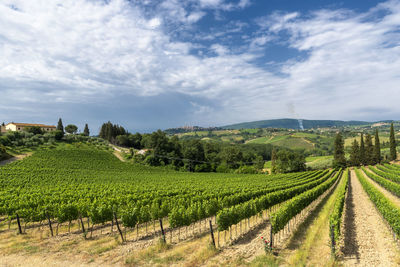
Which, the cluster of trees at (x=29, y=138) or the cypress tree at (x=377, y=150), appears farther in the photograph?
the cypress tree at (x=377, y=150)

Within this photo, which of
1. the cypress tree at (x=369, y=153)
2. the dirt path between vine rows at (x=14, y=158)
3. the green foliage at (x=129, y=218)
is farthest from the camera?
the cypress tree at (x=369, y=153)

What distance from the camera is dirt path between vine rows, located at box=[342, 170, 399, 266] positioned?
12.4m

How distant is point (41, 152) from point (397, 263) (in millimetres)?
81265

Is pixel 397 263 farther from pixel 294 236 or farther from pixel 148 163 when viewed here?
pixel 148 163

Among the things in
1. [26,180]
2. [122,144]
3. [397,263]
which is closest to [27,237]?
[397,263]

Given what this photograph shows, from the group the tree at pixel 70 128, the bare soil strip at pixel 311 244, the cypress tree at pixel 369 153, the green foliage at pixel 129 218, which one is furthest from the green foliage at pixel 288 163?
the tree at pixel 70 128

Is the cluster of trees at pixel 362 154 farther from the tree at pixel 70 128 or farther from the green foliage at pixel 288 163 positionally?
the tree at pixel 70 128

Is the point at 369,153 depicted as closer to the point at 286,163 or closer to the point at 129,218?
the point at 286,163

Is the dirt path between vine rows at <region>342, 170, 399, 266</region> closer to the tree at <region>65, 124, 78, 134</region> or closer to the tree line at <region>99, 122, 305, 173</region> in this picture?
the tree line at <region>99, 122, 305, 173</region>

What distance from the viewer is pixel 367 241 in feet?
49.9

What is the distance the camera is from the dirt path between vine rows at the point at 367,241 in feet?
40.7

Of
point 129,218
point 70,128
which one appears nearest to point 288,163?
point 129,218

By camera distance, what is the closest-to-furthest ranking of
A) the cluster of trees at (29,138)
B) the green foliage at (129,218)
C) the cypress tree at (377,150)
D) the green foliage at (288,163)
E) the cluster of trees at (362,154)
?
the green foliage at (129,218) < the cluster of trees at (29,138) < the cypress tree at (377,150) < the cluster of trees at (362,154) < the green foliage at (288,163)

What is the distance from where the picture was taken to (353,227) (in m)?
18.5
